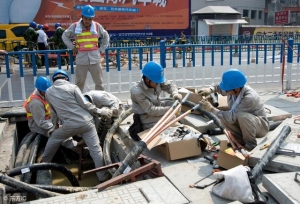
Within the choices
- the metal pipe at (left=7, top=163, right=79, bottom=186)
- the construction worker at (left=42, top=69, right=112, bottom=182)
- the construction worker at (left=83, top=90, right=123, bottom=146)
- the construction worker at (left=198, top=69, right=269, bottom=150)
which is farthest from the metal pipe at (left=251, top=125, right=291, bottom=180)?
the construction worker at (left=83, top=90, right=123, bottom=146)

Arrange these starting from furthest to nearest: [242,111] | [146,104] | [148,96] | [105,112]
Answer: [105,112] → [148,96] → [146,104] → [242,111]

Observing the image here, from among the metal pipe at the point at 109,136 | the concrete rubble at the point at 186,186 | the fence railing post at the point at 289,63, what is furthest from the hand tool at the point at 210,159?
the fence railing post at the point at 289,63

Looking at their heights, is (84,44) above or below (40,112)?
above

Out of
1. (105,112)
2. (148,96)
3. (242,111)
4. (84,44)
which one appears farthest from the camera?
(84,44)

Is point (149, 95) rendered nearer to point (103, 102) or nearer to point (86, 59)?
point (103, 102)

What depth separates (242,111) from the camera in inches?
154

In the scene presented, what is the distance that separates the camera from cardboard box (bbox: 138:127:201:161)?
12.2ft

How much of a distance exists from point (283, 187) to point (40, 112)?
12.0 ft

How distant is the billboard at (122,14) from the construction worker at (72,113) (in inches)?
665

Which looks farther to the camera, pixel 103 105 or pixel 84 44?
pixel 84 44

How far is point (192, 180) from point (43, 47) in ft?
37.5

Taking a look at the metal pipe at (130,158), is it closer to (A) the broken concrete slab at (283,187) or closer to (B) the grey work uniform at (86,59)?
(A) the broken concrete slab at (283,187)

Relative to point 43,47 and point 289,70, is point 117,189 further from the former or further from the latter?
point 43,47

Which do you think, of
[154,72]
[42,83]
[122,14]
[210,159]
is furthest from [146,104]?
[122,14]
